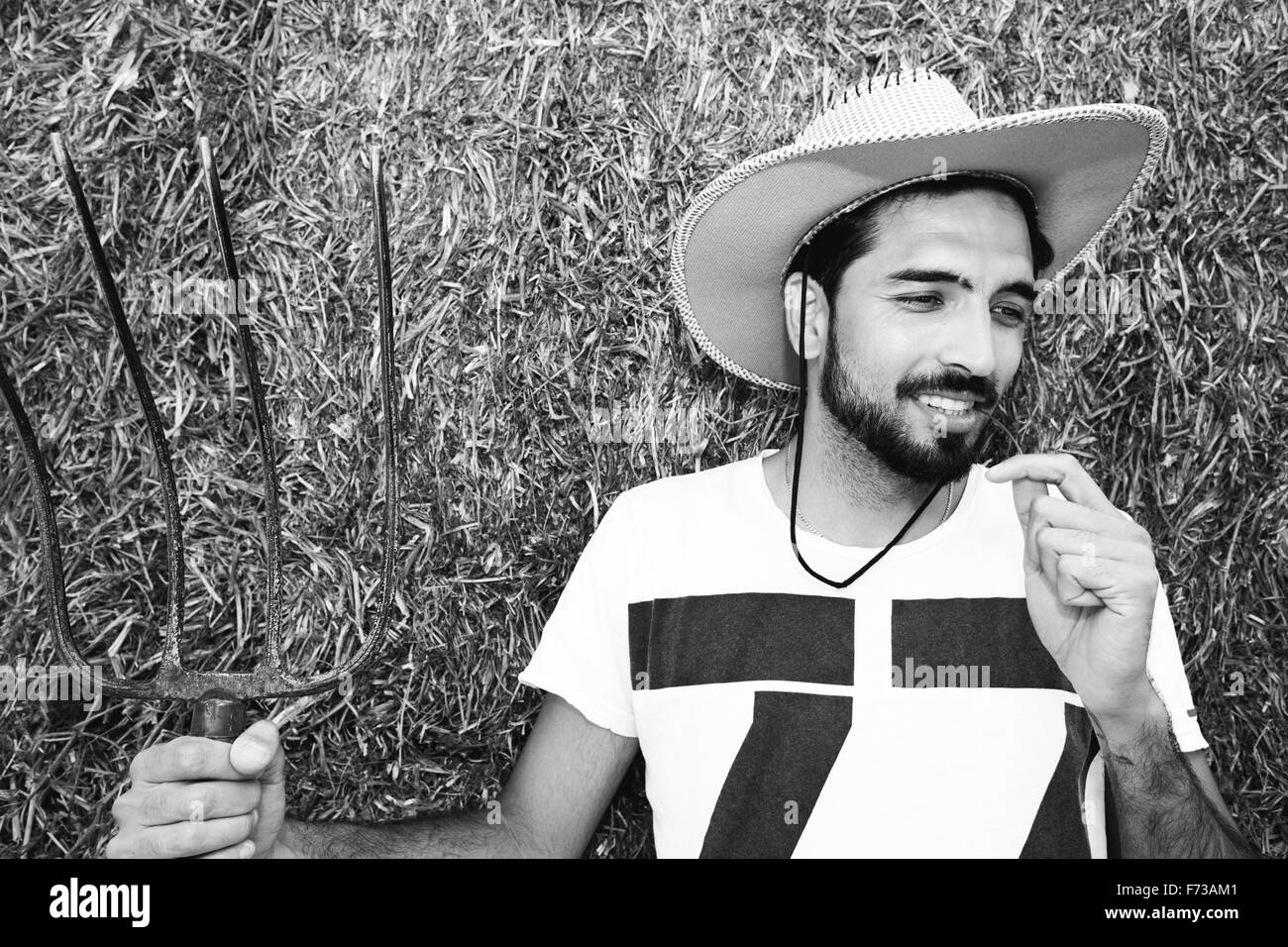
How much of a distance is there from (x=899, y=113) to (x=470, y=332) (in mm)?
934

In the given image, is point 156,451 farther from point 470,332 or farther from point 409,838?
point 409,838

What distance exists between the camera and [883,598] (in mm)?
1735

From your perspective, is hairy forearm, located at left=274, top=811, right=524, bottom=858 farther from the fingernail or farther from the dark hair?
the dark hair

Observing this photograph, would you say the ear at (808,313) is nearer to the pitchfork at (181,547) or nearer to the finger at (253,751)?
the pitchfork at (181,547)

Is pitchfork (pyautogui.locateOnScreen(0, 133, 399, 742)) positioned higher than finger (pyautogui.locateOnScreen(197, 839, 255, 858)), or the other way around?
pitchfork (pyautogui.locateOnScreen(0, 133, 399, 742))

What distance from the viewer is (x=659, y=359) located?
6.64 ft

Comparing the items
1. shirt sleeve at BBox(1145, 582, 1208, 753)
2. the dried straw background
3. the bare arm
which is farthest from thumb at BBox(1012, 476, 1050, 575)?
the bare arm

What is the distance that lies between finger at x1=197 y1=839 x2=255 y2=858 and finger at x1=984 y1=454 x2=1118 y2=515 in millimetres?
1296

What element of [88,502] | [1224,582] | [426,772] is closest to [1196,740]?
[1224,582]

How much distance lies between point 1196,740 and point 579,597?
1.16m

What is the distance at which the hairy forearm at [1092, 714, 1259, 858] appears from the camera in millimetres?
1608
